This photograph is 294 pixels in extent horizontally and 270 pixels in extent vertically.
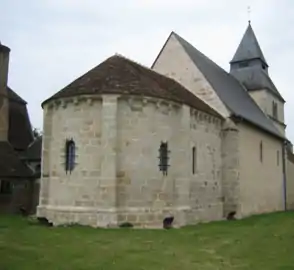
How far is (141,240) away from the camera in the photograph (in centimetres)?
1155

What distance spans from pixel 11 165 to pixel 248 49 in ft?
65.1

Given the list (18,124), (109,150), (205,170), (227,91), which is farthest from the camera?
(18,124)

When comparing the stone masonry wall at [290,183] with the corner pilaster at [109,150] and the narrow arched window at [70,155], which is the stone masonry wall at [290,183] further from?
the narrow arched window at [70,155]

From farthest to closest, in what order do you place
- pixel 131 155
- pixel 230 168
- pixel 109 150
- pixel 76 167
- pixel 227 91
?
pixel 227 91 → pixel 230 168 → pixel 76 167 → pixel 131 155 → pixel 109 150

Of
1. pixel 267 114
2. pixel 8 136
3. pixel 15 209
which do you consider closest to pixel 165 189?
pixel 15 209

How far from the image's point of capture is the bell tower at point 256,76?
3005cm

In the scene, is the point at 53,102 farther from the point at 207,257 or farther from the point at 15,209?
the point at 15,209

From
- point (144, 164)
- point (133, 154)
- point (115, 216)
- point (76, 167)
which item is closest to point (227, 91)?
point (144, 164)

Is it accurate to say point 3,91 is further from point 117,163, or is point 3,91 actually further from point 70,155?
point 117,163

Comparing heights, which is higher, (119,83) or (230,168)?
(119,83)

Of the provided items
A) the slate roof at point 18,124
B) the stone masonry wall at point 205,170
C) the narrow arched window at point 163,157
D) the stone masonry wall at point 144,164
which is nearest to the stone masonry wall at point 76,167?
the stone masonry wall at point 144,164

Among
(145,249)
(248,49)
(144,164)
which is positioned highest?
(248,49)

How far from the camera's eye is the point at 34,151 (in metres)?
28.8

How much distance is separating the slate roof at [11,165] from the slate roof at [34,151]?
3.31 feet
